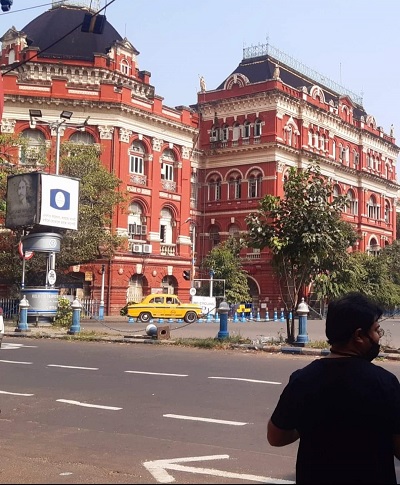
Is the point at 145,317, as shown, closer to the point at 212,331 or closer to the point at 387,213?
the point at 212,331

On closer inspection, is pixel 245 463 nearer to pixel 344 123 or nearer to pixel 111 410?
pixel 111 410

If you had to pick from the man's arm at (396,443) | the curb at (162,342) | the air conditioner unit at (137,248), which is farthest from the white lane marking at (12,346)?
the air conditioner unit at (137,248)

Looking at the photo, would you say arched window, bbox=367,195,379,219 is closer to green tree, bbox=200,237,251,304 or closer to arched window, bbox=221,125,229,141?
arched window, bbox=221,125,229,141

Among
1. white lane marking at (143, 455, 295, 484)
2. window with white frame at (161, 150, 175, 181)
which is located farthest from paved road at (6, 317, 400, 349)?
window with white frame at (161, 150, 175, 181)

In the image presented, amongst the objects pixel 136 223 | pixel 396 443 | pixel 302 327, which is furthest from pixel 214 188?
pixel 396 443

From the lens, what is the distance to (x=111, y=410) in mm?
8922

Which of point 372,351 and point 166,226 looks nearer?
point 372,351

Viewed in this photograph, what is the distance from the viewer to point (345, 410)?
284cm

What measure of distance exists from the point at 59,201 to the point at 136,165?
18247 millimetres

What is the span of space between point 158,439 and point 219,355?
32.2 feet

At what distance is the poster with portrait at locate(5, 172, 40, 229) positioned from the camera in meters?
26.9

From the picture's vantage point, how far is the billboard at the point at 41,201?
2680 centimetres

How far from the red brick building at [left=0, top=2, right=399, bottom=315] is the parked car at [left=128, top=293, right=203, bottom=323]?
5.19 m

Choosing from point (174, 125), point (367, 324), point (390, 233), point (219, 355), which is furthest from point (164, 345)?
point (390, 233)
